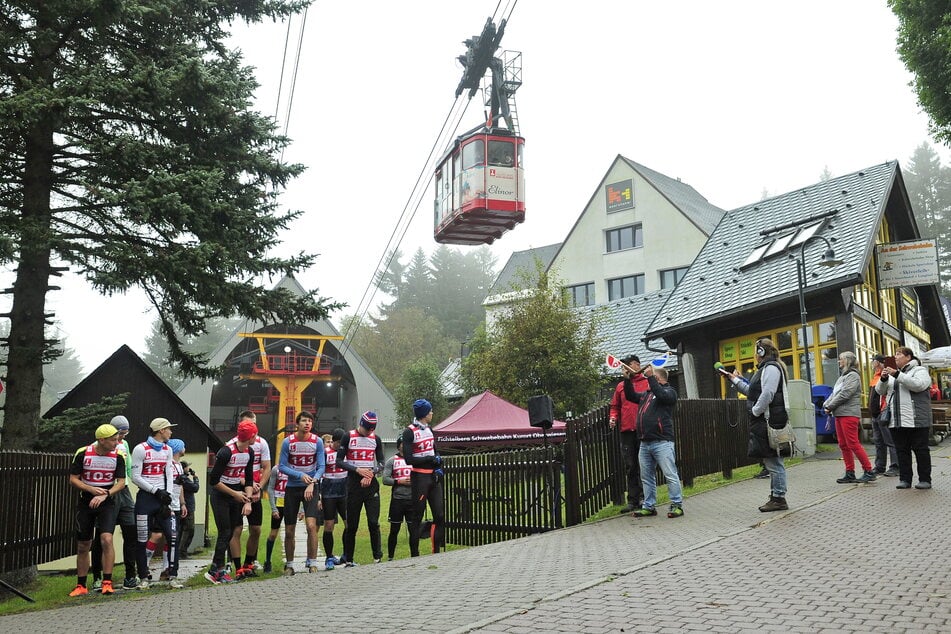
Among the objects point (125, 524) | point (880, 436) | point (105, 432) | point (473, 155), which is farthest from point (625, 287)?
point (105, 432)

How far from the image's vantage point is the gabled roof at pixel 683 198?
4450 cm

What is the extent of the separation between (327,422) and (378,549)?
5120 centimetres

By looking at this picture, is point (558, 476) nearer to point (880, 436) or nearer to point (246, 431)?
point (246, 431)

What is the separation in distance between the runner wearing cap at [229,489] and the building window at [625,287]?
124ft

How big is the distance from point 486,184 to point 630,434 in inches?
492

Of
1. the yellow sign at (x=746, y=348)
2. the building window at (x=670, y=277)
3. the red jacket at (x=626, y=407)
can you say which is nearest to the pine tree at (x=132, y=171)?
the red jacket at (x=626, y=407)

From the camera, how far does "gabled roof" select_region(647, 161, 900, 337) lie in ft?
71.9

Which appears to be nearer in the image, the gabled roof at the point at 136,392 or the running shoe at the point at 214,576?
the running shoe at the point at 214,576

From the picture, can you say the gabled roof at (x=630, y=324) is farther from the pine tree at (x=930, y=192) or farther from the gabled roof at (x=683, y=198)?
the pine tree at (x=930, y=192)

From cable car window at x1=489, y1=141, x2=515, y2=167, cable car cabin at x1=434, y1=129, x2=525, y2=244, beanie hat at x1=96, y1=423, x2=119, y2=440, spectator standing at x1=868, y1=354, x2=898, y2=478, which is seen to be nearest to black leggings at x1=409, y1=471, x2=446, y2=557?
beanie hat at x1=96, y1=423, x2=119, y2=440

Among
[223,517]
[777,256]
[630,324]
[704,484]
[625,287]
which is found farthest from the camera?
[625,287]

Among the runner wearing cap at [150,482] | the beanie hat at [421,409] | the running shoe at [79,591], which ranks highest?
the beanie hat at [421,409]

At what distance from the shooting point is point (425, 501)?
35.9 ft

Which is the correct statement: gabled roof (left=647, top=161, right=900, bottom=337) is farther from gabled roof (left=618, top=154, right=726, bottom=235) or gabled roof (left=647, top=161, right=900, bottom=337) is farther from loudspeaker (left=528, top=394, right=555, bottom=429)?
gabled roof (left=618, top=154, right=726, bottom=235)
